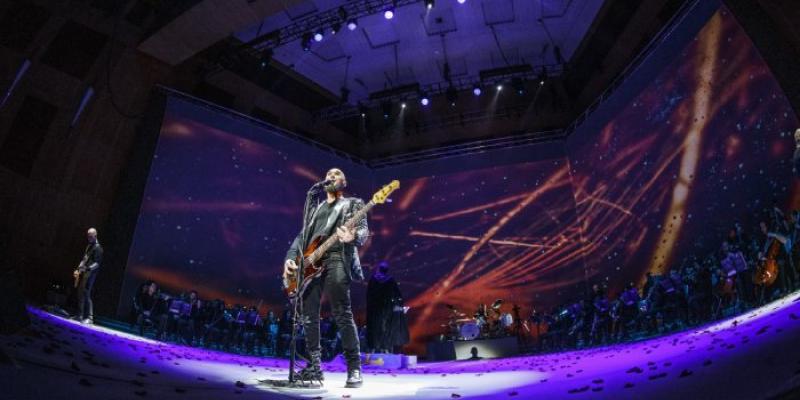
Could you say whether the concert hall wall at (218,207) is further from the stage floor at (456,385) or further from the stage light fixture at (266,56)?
the stage floor at (456,385)

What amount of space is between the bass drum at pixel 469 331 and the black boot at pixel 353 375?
918 cm

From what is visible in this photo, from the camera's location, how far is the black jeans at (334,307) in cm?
400

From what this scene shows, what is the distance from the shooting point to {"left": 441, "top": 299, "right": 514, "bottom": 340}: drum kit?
12.7 m

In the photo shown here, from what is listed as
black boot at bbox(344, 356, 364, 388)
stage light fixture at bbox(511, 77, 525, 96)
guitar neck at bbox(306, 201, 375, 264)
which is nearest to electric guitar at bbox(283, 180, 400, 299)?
guitar neck at bbox(306, 201, 375, 264)

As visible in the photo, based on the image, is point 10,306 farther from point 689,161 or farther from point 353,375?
point 689,161

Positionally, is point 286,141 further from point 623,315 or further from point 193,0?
point 623,315

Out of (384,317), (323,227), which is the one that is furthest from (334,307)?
(384,317)

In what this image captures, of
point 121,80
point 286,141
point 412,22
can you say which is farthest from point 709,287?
point 121,80

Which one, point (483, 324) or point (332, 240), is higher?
point (332, 240)

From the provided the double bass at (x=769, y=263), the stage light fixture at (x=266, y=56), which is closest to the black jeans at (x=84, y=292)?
the stage light fixture at (x=266, y=56)

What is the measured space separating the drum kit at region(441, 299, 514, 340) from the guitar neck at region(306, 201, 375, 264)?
946 cm

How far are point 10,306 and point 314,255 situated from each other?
278 cm

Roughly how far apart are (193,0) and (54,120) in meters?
4.56

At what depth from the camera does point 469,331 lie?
41.6ft
